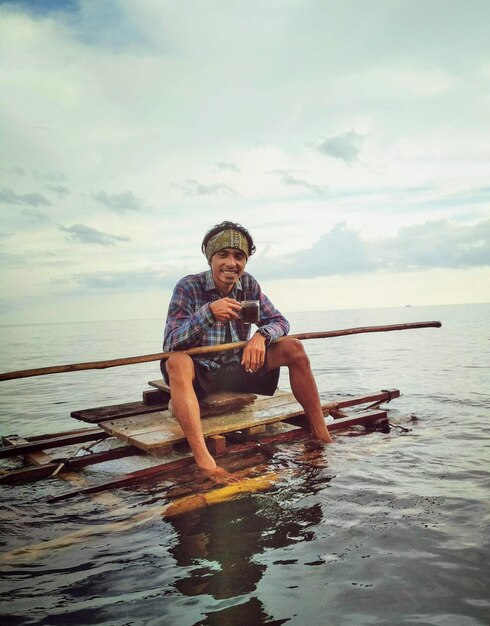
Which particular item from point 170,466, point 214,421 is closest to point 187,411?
point 170,466

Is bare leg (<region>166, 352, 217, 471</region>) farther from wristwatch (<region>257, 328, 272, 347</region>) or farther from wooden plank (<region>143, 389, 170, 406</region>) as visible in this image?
wooden plank (<region>143, 389, 170, 406</region>)

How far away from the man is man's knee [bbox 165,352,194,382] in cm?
1

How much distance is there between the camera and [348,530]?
3.07 metres

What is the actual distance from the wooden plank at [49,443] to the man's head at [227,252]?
279 centimetres

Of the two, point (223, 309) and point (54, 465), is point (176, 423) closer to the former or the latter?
point (54, 465)

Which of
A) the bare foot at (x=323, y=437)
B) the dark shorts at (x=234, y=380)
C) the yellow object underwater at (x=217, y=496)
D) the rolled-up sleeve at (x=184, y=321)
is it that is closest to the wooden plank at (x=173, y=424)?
the dark shorts at (x=234, y=380)

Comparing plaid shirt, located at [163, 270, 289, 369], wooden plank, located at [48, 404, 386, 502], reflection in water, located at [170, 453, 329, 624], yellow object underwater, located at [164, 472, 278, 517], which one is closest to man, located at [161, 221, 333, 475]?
plaid shirt, located at [163, 270, 289, 369]

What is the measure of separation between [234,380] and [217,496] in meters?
1.91

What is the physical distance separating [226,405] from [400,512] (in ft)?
7.83

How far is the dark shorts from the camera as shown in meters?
5.01

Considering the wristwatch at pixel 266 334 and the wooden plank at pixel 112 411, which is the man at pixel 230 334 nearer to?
the wristwatch at pixel 266 334

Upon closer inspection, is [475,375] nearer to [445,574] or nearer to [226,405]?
Answer: [226,405]

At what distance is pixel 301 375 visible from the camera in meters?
4.99

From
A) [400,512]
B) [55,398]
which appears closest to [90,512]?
[400,512]
